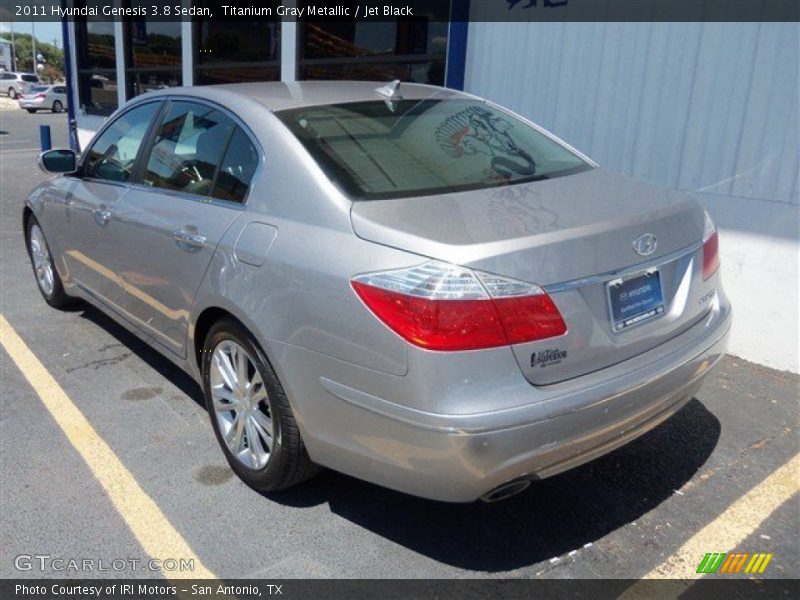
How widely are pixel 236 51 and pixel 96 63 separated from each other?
5.22 m

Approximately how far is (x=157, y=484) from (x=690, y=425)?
2.60 meters

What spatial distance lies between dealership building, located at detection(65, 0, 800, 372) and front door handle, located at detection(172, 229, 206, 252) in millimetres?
1001

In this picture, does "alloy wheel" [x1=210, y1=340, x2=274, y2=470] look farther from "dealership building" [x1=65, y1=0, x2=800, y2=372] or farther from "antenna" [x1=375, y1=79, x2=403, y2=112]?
"dealership building" [x1=65, y1=0, x2=800, y2=372]

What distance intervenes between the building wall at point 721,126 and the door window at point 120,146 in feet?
10.3

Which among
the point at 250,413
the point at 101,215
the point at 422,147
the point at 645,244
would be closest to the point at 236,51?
the point at 101,215

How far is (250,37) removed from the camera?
979 cm

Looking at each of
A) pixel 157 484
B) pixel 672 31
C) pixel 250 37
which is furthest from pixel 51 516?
pixel 250 37

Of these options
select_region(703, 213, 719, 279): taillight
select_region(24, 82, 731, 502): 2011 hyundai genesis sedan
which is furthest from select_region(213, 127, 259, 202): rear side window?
select_region(703, 213, 719, 279): taillight

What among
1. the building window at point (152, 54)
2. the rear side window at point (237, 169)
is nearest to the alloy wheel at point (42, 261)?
the rear side window at point (237, 169)

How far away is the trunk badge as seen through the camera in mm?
2553

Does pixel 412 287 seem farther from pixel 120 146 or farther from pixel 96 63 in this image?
pixel 96 63

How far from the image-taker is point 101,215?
406 centimetres

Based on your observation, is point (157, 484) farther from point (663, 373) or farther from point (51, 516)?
point (663, 373)

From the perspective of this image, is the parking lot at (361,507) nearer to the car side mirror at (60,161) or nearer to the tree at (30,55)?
the car side mirror at (60,161)
